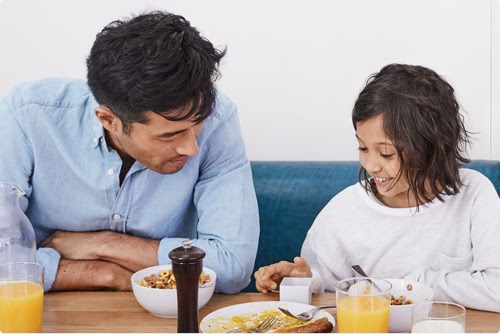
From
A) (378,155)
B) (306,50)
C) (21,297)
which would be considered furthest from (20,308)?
(306,50)

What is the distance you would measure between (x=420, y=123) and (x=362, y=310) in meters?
0.69

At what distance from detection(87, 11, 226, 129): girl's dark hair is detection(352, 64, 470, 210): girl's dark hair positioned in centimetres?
43

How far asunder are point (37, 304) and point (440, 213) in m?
1.02

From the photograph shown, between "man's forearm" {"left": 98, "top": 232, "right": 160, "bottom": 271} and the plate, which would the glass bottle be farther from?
the plate

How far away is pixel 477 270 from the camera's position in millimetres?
1808

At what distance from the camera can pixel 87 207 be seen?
1.98m

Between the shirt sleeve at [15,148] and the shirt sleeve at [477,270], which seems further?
the shirt sleeve at [15,148]

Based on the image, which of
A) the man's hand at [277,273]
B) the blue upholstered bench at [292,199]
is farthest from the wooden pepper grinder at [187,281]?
the blue upholstered bench at [292,199]

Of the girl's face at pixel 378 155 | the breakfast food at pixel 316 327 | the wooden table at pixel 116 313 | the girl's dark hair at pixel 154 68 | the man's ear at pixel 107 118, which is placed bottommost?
the wooden table at pixel 116 313

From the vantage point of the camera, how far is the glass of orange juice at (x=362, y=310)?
4.54ft

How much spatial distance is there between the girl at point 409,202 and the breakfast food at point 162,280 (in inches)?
10.0

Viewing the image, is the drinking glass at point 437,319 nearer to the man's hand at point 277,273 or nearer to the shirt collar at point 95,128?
the man's hand at point 277,273

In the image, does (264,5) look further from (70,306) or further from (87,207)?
(70,306)

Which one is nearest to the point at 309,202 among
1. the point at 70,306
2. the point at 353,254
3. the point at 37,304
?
the point at 353,254
